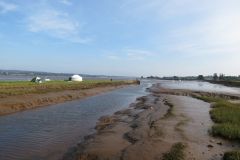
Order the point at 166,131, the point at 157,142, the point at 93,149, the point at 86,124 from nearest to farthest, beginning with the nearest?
the point at 93,149
the point at 157,142
the point at 166,131
the point at 86,124

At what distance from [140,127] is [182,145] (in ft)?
20.5

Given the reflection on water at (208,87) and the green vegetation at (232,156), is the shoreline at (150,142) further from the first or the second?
the reflection on water at (208,87)

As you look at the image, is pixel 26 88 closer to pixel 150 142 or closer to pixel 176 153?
pixel 150 142

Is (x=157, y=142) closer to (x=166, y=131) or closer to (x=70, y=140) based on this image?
(x=166, y=131)

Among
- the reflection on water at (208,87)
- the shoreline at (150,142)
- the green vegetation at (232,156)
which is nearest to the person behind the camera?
the green vegetation at (232,156)

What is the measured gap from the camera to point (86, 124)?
77.5 feet

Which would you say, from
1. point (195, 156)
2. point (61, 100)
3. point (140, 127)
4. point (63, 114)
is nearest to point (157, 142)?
point (195, 156)

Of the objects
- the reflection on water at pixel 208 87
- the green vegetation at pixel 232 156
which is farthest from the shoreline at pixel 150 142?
the reflection on water at pixel 208 87

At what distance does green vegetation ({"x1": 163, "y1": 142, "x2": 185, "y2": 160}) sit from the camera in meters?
13.1

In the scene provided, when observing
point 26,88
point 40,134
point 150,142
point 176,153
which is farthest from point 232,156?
point 26,88

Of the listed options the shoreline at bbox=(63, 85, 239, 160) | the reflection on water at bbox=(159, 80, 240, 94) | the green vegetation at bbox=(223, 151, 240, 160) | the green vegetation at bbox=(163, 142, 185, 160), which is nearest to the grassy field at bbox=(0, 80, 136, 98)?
the shoreline at bbox=(63, 85, 239, 160)

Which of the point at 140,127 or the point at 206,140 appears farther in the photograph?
the point at 140,127

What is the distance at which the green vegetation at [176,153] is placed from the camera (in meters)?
13.1

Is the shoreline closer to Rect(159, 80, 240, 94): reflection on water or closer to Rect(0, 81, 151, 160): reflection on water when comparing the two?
Rect(0, 81, 151, 160): reflection on water
